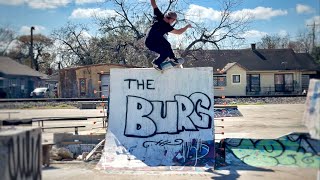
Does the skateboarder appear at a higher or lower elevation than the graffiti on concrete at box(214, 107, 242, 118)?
higher

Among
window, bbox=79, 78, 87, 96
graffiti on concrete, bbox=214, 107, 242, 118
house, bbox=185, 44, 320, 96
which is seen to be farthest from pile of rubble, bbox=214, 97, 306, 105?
window, bbox=79, 78, 87, 96

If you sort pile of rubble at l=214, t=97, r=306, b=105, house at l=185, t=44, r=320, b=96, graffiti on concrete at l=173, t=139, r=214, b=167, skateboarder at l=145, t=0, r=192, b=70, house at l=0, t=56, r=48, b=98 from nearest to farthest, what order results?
1. house at l=0, t=56, r=48, b=98
2. graffiti on concrete at l=173, t=139, r=214, b=167
3. skateboarder at l=145, t=0, r=192, b=70
4. pile of rubble at l=214, t=97, r=306, b=105
5. house at l=185, t=44, r=320, b=96

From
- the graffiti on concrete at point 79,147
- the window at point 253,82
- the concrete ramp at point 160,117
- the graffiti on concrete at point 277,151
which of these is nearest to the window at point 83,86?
the window at point 253,82

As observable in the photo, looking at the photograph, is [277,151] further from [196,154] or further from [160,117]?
[160,117]

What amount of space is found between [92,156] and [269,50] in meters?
39.6

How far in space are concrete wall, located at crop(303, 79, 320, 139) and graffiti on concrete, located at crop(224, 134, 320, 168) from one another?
2.54 m

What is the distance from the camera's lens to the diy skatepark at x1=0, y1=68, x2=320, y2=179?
25.0 ft

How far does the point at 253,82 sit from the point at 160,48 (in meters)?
32.4

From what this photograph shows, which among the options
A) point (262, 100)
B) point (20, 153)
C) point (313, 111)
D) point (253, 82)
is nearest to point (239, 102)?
point (262, 100)

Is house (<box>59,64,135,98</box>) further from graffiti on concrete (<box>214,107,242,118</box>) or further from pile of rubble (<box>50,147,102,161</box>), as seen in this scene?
pile of rubble (<box>50,147,102,161</box>)

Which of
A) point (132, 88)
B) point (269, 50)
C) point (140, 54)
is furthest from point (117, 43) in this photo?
point (132, 88)

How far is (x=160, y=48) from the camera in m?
9.88

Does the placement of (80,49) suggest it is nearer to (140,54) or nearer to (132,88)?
(140,54)

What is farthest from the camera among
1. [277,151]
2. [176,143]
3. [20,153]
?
[176,143]
